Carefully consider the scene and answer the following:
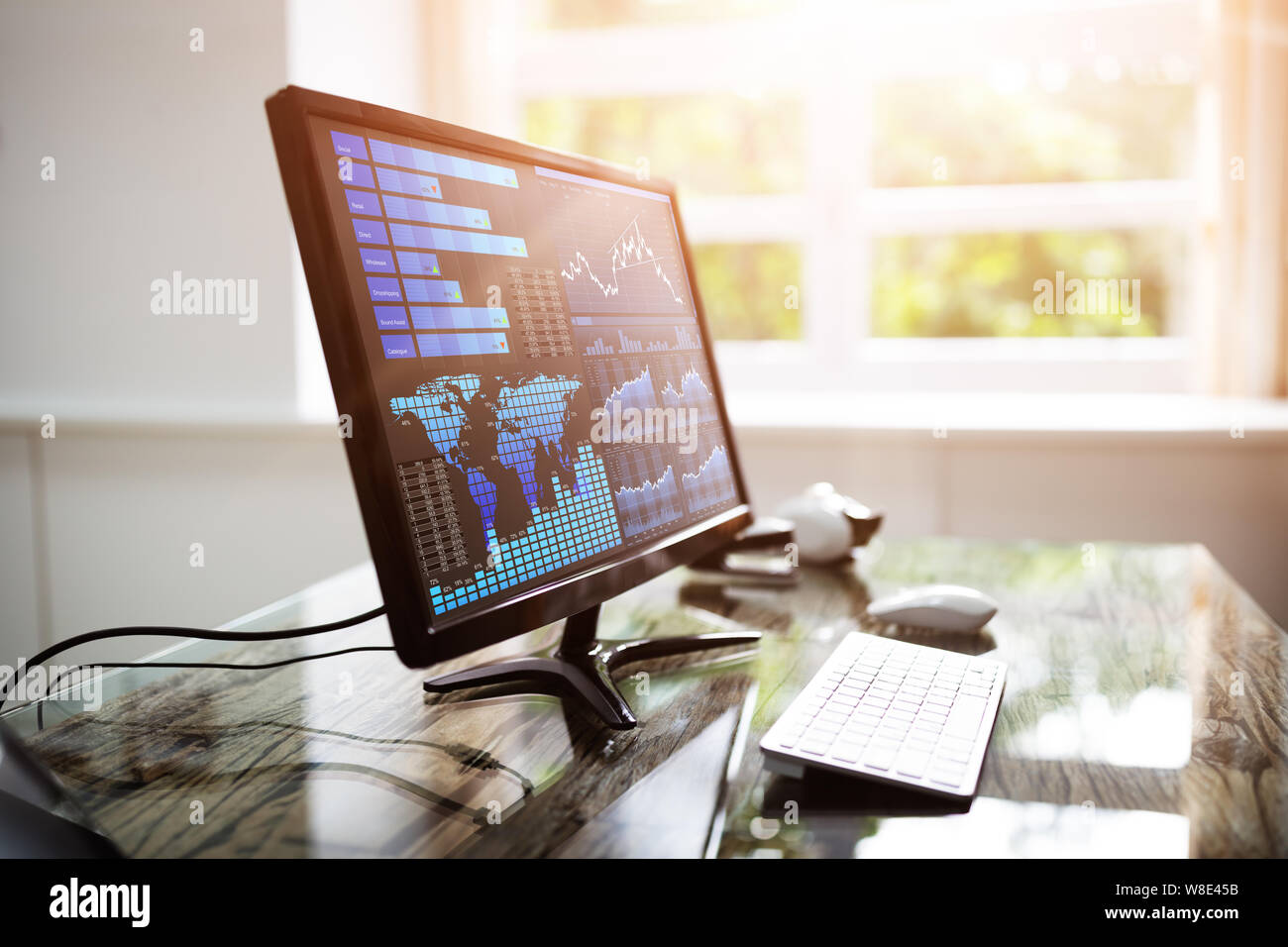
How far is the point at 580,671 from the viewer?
0.86 meters

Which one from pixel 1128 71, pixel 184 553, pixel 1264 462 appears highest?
pixel 1128 71

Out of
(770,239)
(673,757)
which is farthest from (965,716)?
(770,239)

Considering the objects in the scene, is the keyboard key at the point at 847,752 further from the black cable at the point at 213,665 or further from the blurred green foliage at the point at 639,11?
the blurred green foliage at the point at 639,11

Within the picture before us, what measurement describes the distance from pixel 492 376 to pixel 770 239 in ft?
6.07

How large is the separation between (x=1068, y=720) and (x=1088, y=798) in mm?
154

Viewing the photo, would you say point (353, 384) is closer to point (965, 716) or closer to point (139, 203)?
point (965, 716)

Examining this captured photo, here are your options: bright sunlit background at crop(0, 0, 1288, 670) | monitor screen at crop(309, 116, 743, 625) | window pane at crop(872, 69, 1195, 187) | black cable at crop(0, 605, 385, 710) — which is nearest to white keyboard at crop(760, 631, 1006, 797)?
monitor screen at crop(309, 116, 743, 625)

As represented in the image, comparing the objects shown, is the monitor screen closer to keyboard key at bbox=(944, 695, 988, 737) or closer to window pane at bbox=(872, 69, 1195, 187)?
keyboard key at bbox=(944, 695, 988, 737)

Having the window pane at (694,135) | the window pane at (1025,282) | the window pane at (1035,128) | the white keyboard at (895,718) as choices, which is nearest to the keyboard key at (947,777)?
the white keyboard at (895,718)

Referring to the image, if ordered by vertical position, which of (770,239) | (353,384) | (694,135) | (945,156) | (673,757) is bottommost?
(673,757)

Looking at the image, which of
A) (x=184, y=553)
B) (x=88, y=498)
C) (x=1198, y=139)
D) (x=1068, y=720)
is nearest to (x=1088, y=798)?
(x=1068, y=720)

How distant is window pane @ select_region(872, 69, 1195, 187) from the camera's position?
2344 millimetres

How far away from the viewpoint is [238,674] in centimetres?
93
